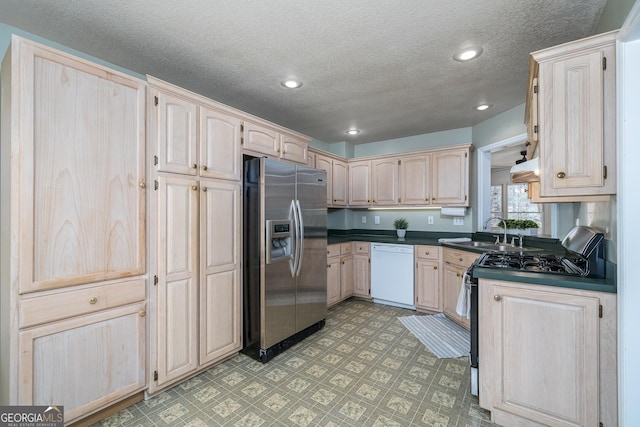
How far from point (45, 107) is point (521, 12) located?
2.79m

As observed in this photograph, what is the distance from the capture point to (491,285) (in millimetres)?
1699

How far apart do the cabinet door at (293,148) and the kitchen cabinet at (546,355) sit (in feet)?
7.07

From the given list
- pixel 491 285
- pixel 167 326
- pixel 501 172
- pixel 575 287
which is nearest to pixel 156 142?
pixel 167 326

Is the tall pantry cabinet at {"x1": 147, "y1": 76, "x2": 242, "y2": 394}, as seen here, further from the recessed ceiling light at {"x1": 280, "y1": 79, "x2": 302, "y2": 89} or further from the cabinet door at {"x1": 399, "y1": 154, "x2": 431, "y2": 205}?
the cabinet door at {"x1": 399, "y1": 154, "x2": 431, "y2": 205}

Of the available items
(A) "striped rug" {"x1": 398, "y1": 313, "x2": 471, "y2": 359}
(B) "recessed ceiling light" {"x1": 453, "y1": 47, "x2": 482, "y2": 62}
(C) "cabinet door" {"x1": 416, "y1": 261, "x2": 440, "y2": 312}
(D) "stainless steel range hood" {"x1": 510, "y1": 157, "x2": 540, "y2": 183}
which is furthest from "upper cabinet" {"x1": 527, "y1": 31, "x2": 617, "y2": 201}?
(C) "cabinet door" {"x1": 416, "y1": 261, "x2": 440, "y2": 312}

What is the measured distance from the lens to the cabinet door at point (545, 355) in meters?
1.43

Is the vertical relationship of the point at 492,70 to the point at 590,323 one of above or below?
above

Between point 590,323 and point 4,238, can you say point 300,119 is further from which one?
point 590,323

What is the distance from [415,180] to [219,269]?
300cm

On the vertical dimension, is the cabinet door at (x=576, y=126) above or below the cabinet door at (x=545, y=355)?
above

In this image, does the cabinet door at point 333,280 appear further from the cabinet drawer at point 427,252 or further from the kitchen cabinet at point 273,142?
the kitchen cabinet at point 273,142

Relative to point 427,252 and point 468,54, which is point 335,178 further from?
point 468,54

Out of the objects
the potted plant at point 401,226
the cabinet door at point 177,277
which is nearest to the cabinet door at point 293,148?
the cabinet door at point 177,277

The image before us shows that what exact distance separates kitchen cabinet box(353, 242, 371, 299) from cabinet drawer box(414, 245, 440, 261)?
71 centimetres
